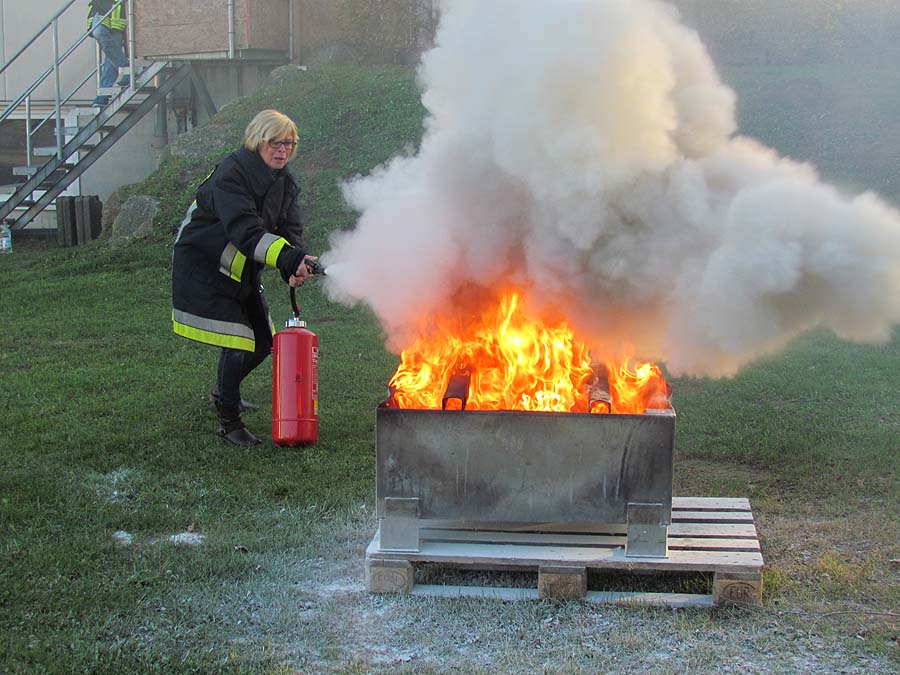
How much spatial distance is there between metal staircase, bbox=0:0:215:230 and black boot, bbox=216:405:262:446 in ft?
31.3

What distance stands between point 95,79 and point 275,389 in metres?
12.7

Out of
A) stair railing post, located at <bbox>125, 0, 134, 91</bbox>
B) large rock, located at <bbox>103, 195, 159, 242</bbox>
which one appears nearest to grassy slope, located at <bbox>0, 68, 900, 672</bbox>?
large rock, located at <bbox>103, 195, 159, 242</bbox>

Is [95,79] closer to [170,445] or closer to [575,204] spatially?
[170,445]

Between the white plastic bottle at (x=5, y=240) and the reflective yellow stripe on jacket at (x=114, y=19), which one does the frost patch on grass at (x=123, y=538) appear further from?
the reflective yellow stripe on jacket at (x=114, y=19)

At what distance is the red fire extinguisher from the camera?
231 inches

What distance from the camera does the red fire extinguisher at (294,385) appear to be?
19.3 feet

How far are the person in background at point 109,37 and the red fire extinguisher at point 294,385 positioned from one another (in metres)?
10.8

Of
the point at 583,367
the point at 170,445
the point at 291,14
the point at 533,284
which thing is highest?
the point at 291,14

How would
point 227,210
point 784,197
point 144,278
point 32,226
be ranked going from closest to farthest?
point 784,197
point 227,210
point 144,278
point 32,226

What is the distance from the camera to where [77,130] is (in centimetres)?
1484

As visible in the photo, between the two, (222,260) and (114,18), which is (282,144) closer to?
(222,260)

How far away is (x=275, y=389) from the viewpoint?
591 centimetres

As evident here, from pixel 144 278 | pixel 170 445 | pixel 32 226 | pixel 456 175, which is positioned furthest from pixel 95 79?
pixel 456 175

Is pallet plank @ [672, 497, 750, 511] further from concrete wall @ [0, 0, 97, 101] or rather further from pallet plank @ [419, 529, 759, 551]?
concrete wall @ [0, 0, 97, 101]
